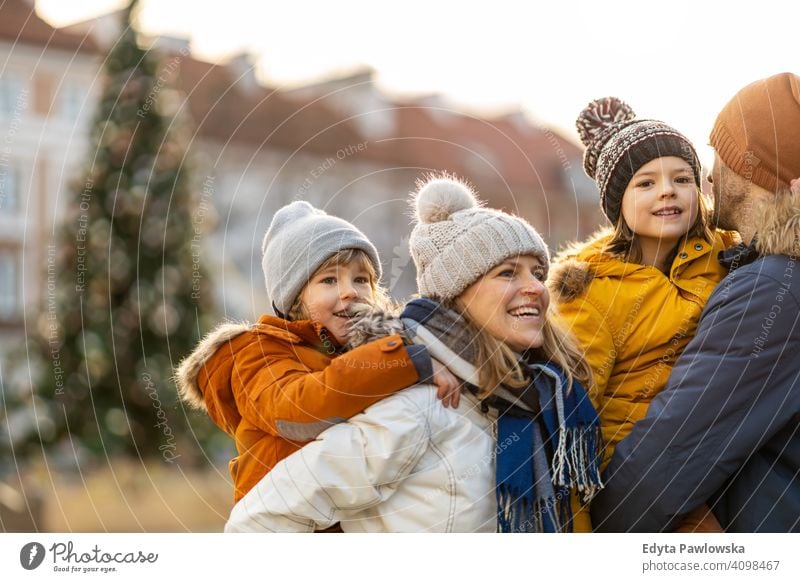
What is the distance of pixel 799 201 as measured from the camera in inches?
98.8

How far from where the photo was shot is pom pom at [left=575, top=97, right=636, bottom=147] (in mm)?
2734

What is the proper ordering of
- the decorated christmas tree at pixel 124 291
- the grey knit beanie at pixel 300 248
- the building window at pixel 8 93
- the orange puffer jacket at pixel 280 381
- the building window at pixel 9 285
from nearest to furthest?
1. the orange puffer jacket at pixel 280 381
2. the grey knit beanie at pixel 300 248
3. the decorated christmas tree at pixel 124 291
4. the building window at pixel 8 93
5. the building window at pixel 9 285

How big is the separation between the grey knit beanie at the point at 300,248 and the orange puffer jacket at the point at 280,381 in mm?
95

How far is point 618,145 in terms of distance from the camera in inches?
102

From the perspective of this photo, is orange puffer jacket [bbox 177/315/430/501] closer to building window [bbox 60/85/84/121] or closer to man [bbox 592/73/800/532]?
man [bbox 592/73/800/532]

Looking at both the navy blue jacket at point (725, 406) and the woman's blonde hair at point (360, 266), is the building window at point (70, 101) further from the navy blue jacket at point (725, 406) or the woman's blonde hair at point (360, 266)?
the navy blue jacket at point (725, 406)

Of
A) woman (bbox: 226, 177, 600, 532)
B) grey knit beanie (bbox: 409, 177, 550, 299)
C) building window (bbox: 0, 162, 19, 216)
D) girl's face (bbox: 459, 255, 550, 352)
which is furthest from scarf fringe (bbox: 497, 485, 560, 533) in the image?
building window (bbox: 0, 162, 19, 216)

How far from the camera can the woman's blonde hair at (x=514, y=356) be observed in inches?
91.0

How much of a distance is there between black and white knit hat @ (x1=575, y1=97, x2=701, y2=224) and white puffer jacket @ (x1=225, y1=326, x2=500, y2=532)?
2.07 feet

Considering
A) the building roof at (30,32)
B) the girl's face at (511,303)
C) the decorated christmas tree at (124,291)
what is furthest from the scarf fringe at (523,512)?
the building roof at (30,32)

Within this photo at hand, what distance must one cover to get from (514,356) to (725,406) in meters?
0.50

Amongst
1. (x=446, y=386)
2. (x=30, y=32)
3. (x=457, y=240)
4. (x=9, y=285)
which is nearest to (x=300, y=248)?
(x=457, y=240)

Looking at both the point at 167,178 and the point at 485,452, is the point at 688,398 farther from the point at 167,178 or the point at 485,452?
the point at 167,178
